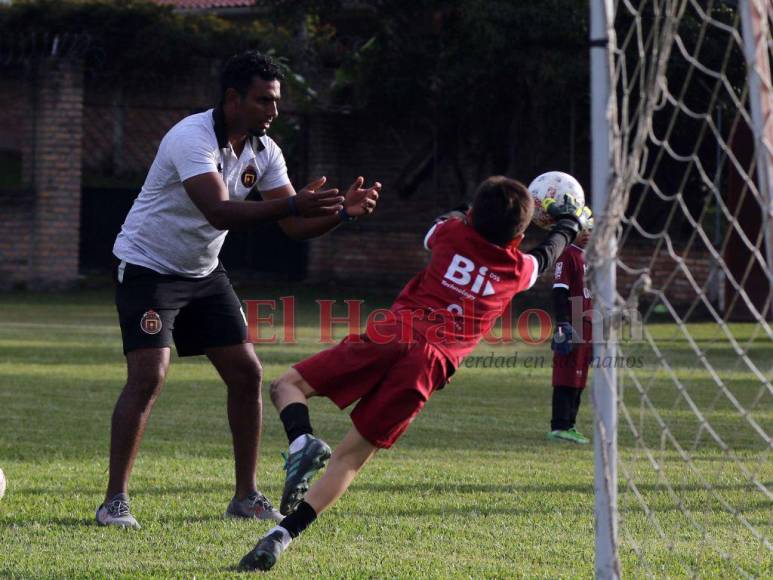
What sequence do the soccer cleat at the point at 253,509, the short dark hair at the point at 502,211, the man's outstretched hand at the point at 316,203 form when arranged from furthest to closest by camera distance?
the soccer cleat at the point at 253,509, the man's outstretched hand at the point at 316,203, the short dark hair at the point at 502,211

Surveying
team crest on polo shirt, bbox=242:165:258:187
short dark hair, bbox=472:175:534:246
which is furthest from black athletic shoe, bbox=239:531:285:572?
team crest on polo shirt, bbox=242:165:258:187

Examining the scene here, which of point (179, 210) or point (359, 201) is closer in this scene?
point (359, 201)

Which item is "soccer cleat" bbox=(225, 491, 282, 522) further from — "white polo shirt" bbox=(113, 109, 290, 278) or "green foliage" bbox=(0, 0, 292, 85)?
"green foliage" bbox=(0, 0, 292, 85)

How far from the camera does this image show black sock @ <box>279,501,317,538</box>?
4.79 m

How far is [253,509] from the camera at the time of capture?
5891 millimetres

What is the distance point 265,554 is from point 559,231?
1945 millimetres

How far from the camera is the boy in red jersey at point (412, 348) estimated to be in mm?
4844

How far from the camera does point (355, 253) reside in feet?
76.6

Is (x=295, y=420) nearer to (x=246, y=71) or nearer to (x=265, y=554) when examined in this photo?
(x=265, y=554)

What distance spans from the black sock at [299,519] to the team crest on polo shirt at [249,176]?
1.75 meters

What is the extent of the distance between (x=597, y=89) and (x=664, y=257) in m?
17.1

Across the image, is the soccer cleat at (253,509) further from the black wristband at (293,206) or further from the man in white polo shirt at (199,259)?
the black wristband at (293,206)

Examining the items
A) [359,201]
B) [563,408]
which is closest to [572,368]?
[563,408]

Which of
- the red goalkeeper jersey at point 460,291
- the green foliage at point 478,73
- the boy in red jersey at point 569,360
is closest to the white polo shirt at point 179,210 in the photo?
the red goalkeeper jersey at point 460,291
